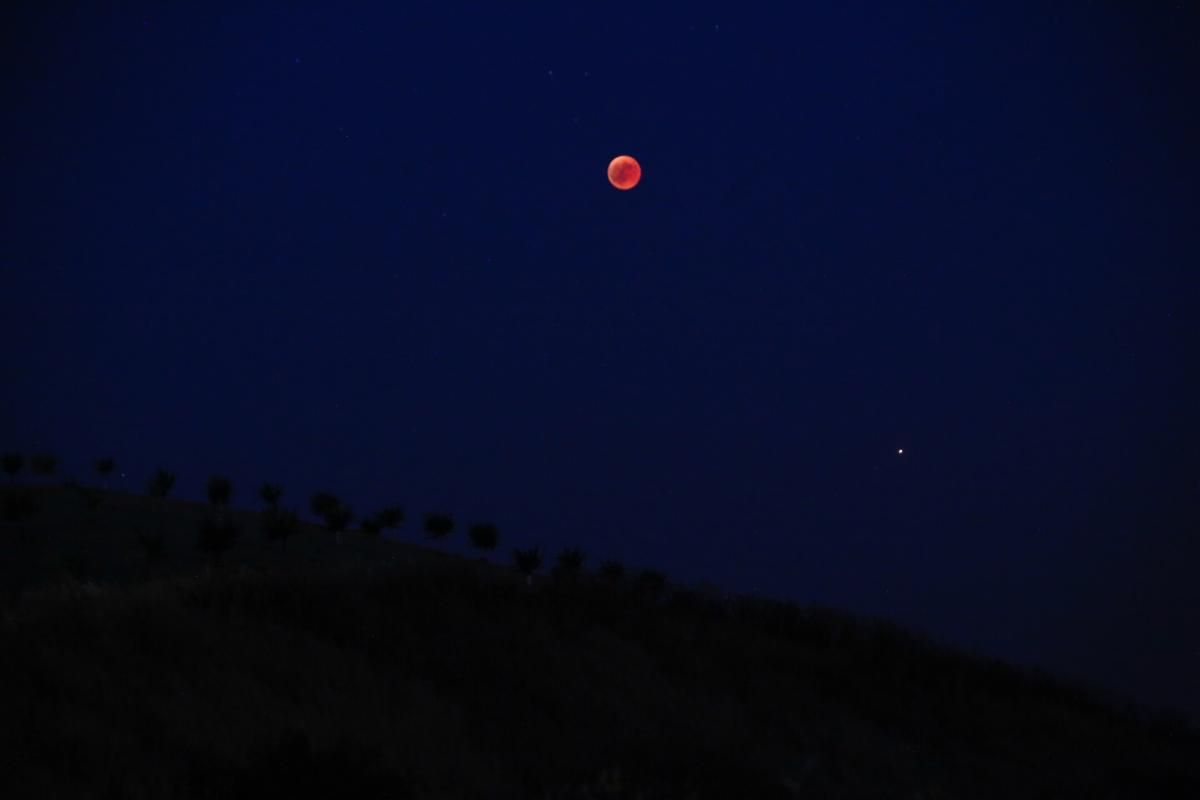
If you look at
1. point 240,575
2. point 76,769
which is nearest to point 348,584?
point 240,575

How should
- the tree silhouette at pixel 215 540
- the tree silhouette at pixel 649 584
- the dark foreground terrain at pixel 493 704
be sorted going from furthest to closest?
the tree silhouette at pixel 215 540 → the tree silhouette at pixel 649 584 → the dark foreground terrain at pixel 493 704

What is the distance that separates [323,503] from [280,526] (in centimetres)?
576

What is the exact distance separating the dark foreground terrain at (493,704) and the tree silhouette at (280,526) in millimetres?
17182

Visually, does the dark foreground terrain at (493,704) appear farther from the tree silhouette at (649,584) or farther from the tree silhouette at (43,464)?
the tree silhouette at (43,464)

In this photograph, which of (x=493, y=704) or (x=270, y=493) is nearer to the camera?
(x=493, y=704)

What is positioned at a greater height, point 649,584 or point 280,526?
point 649,584

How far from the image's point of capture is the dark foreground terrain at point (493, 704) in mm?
5457

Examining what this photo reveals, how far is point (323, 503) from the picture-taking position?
1293 inches

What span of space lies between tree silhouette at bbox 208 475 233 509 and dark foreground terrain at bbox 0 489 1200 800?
2188cm

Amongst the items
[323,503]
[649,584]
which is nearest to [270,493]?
[323,503]

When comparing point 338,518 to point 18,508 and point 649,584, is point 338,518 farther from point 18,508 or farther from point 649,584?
point 649,584

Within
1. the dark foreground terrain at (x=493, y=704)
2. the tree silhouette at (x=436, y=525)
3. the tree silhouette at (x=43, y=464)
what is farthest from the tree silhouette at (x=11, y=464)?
the dark foreground terrain at (x=493, y=704)

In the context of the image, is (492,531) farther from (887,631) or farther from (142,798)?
(142,798)

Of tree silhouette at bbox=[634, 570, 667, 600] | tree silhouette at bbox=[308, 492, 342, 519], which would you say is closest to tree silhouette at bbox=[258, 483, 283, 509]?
tree silhouette at bbox=[308, 492, 342, 519]
